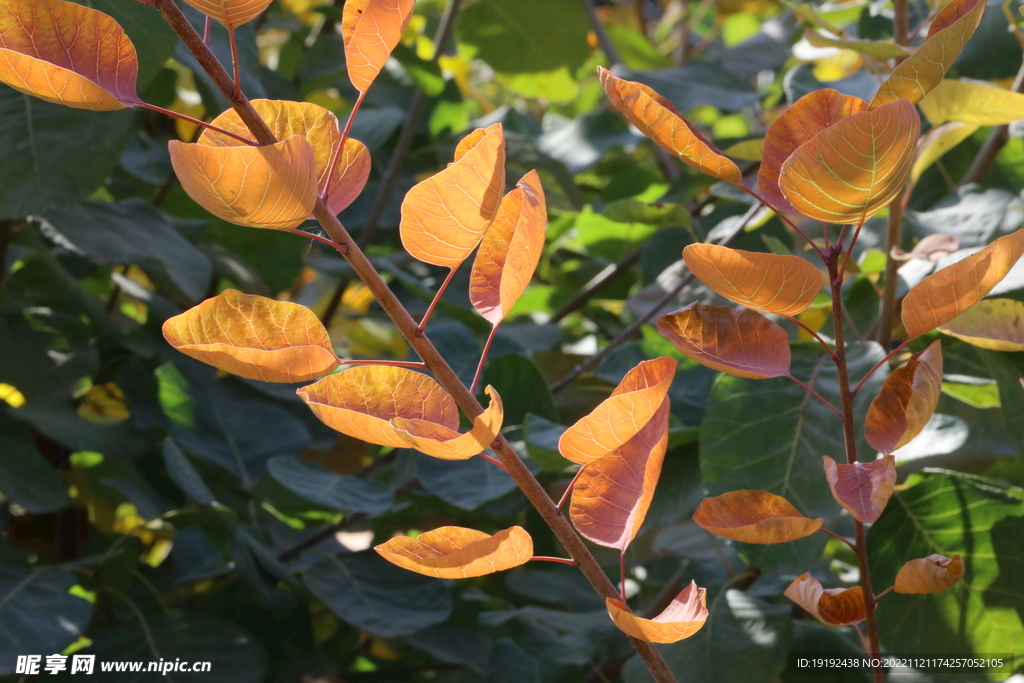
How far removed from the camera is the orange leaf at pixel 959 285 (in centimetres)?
29

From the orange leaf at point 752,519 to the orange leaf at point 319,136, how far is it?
0.18 meters

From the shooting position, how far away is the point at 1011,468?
682mm

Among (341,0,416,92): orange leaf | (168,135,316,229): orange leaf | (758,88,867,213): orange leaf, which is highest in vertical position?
(341,0,416,92): orange leaf

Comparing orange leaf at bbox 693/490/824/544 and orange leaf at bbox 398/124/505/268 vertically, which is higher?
orange leaf at bbox 398/124/505/268

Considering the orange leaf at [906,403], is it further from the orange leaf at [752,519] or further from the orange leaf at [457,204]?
the orange leaf at [457,204]

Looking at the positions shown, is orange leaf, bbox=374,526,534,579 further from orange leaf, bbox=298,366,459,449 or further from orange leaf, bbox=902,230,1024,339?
orange leaf, bbox=902,230,1024,339

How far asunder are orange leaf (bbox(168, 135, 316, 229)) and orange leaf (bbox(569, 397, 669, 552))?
6.0 inches

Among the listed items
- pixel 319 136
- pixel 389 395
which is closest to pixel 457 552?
pixel 389 395

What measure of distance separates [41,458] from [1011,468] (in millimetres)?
812

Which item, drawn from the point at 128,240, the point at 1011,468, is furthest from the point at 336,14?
the point at 1011,468

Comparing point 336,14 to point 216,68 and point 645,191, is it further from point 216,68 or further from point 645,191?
point 216,68

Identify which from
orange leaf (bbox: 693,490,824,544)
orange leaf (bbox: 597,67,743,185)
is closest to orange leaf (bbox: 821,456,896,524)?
orange leaf (bbox: 693,490,824,544)

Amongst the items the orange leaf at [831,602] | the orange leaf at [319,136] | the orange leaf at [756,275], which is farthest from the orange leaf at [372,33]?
the orange leaf at [831,602]

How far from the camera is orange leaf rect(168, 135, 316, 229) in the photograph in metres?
0.22
